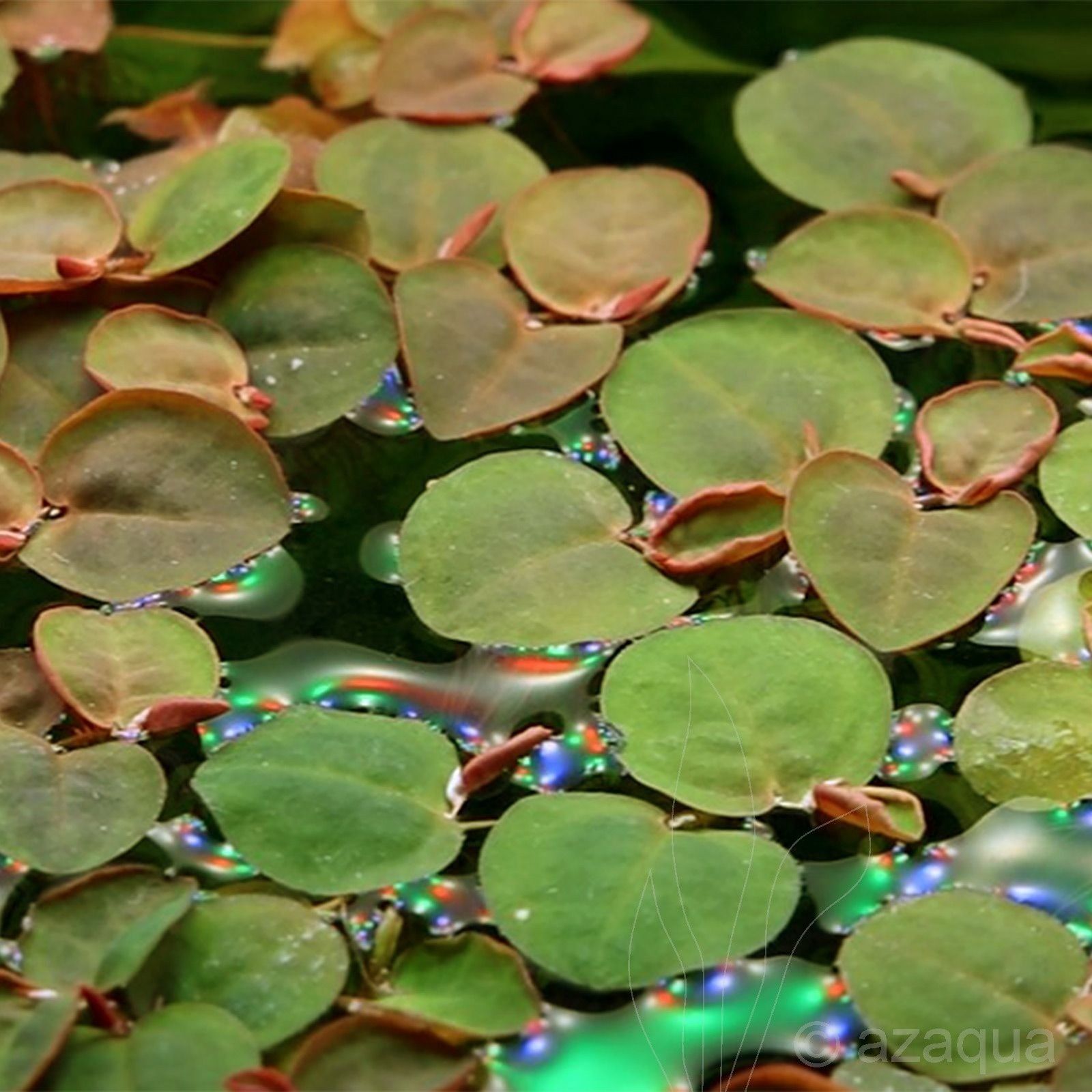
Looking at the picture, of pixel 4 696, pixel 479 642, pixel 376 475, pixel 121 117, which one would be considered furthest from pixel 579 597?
pixel 121 117

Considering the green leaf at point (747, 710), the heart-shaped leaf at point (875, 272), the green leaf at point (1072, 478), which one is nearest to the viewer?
the green leaf at point (747, 710)

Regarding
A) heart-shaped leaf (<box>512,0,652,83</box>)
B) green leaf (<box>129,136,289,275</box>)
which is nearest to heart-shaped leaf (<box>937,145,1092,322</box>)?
heart-shaped leaf (<box>512,0,652,83</box>)

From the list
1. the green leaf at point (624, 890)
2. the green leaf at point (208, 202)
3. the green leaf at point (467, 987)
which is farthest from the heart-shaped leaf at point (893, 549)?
the green leaf at point (208, 202)

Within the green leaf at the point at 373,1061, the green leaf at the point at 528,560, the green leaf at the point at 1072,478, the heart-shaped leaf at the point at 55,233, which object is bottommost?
the green leaf at the point at 373,1061

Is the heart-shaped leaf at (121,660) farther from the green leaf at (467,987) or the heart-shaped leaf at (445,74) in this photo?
the heart-shaped leaf at (445,74)

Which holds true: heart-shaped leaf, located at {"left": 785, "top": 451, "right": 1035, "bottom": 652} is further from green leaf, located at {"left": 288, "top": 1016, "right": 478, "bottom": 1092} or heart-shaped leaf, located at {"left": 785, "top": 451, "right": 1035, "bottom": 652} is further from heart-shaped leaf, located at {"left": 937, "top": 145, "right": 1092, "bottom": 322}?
green leaf, located at {"left": 288, "top": 1016, "right": 478, "bottom": 1092}
